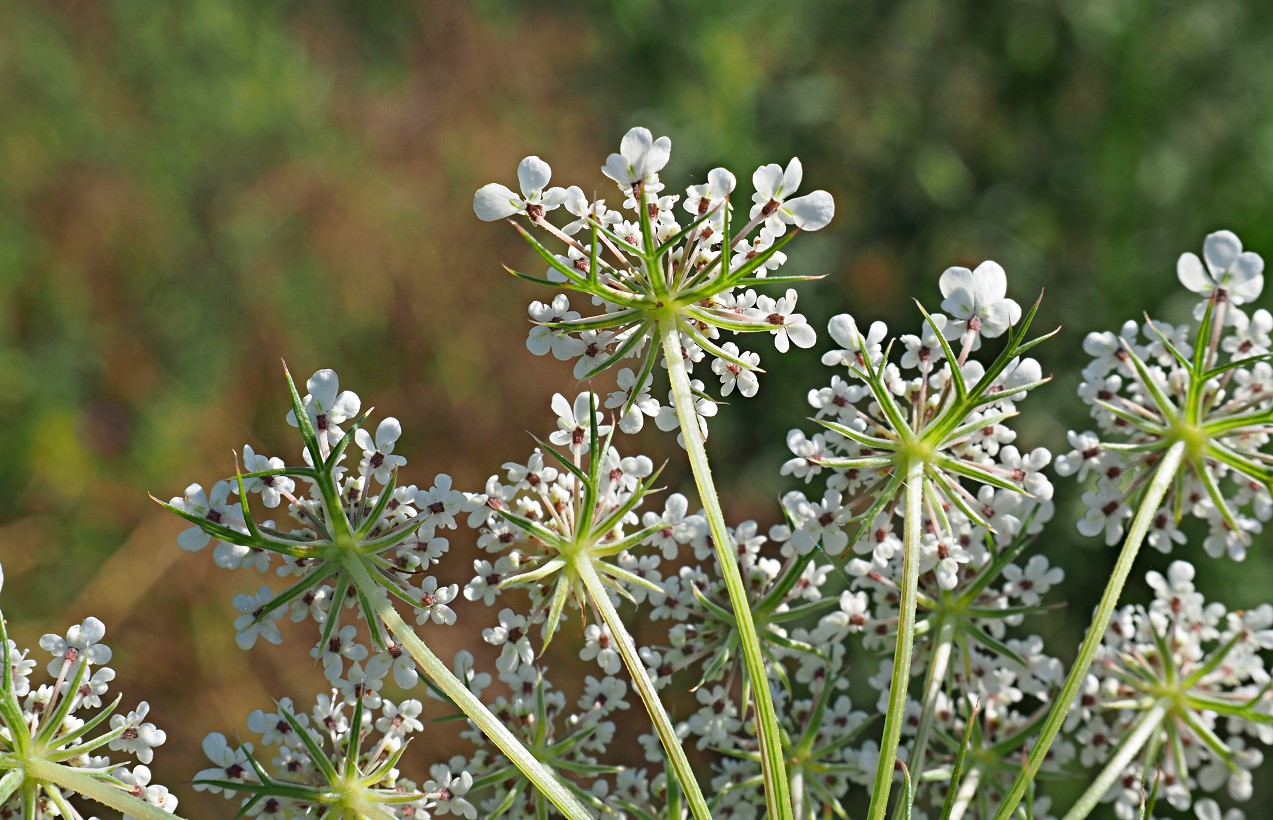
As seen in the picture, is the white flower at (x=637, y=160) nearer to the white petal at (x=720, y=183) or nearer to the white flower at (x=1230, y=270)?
the white petal at (x=720, y=183)

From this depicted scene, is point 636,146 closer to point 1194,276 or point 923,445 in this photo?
point 923,445

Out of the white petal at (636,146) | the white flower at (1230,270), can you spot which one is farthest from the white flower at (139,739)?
the white flower at (1230,270)

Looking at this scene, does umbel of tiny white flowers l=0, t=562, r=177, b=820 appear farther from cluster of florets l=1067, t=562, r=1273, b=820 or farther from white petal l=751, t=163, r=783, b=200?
cluster of florets l=1067, t=562, r=1273, b=820

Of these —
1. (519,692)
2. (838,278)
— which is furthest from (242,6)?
(519,692)

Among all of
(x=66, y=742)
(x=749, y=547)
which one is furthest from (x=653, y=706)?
(x=66, y=742)

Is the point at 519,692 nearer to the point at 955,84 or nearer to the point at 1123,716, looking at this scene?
the point at 1123,716

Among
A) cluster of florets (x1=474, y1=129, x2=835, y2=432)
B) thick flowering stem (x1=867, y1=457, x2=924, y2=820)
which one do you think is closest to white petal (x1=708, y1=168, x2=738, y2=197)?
cluster of florets (x1=474, y1=129, x2=835, y2=432)

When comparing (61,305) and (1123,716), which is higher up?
(61,305)
